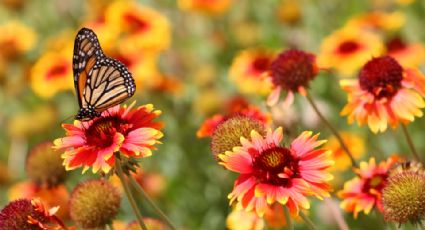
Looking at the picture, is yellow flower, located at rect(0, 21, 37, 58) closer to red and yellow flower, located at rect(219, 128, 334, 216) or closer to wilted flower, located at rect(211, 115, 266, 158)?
wilted flower, located at rect(211, 115, 266, 158)

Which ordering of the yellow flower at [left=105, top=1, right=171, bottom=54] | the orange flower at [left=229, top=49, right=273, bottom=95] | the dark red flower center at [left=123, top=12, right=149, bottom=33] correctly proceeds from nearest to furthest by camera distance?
1. the orange flower at [left=229, top=49, right=273, bottom=95]
2. the yellow flower at [left=105, top=1, right=171, bottom=54]
3. the dark red flower center at [left=123, top=12, right=149, bottom=33]

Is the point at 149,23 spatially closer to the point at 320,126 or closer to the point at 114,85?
the point at 320,126

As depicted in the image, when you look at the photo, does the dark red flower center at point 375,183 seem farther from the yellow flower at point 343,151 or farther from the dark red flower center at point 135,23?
the dark red flower center at point 135,23

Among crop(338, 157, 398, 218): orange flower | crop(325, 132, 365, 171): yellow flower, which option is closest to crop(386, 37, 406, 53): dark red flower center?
crop(325, 132, 365, 171): yellow flower

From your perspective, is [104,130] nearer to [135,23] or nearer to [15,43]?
[135,23]

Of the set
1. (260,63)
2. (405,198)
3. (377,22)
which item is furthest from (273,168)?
(377,22)

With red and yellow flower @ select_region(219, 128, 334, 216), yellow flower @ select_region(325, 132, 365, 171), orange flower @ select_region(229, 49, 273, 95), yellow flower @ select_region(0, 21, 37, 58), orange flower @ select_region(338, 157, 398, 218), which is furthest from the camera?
yellow flower @ select_region(0, 21, 37, 58)
